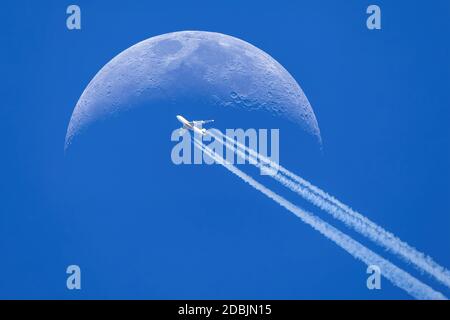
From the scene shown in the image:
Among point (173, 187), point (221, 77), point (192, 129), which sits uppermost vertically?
point (221, 77)

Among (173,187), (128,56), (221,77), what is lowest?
(173,187)

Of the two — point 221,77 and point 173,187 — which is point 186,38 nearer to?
point 221,77

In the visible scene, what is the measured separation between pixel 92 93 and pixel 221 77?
578 centimetres

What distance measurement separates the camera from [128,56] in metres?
34.0

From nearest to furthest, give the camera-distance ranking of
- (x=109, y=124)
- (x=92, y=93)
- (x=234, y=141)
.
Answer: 1. (x=234, y=141)
2. (x=109, y=124)
3. (x=92, y=93)

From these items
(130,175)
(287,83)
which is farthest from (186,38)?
(130,175)

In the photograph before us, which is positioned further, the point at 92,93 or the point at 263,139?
the point at 92,93

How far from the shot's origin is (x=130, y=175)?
99.2ft

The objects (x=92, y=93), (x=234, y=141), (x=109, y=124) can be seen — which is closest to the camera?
(x=234, y=141)

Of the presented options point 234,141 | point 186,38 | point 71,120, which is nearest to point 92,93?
point 71,120

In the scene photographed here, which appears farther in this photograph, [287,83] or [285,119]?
[287,83]

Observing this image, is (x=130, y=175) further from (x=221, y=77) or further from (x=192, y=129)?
(x=221, y=77)

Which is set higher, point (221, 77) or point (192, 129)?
point (221, 77)

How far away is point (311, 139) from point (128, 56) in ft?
28.1
